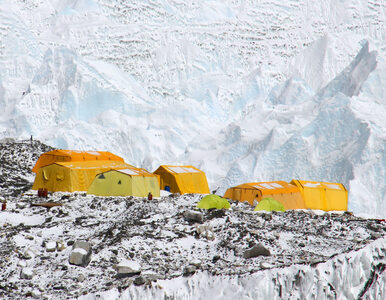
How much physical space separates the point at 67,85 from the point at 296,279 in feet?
145

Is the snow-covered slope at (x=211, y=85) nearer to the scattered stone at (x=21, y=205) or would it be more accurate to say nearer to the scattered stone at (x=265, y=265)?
the scattered stone at (x=21, y=205)

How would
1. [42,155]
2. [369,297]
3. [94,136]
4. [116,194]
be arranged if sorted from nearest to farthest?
[369,297]
[116,194]
[42,155]
[94,136]

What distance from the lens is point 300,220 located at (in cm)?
1594

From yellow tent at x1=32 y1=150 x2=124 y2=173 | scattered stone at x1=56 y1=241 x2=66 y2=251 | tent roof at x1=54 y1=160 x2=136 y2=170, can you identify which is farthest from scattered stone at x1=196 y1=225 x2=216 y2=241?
yellow tent at x1=32 y1=150 x2=124 y2=173

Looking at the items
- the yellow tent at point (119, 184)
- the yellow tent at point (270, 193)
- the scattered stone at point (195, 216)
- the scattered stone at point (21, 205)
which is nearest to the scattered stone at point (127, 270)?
the scattered stone at point (195, 216)

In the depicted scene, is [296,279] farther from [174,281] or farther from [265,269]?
[174,281]

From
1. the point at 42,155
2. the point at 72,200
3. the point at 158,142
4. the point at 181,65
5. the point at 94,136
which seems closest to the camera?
the point at 72,200

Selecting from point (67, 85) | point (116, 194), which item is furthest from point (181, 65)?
point (116, 194)

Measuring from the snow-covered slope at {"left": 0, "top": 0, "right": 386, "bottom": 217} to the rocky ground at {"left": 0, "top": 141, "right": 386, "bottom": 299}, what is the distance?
14.1m

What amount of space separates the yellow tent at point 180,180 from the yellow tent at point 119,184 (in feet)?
12.5

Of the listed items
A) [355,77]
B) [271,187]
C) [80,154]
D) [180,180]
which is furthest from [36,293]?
[355,77]

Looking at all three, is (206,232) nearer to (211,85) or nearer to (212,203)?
(212,203)

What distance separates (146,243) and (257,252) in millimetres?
2790

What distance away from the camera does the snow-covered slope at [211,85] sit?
1296 inches
